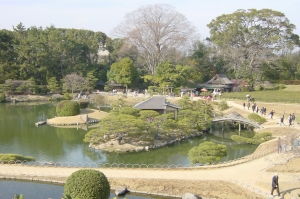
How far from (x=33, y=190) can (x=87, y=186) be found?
15.1ft

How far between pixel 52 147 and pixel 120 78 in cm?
2918

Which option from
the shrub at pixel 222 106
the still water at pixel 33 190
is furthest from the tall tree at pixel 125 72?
the still water at pixel 33 190

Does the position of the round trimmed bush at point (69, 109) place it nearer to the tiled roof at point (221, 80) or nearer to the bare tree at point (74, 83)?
the bare tree at point (74, 83)

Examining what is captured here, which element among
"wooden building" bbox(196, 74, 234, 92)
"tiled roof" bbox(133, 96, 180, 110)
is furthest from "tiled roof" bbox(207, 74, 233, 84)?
"tiled roof" bbox(133, 96, 180, 110)

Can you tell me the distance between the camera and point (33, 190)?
53.3 ft

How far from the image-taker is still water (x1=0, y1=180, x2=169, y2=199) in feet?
51.1

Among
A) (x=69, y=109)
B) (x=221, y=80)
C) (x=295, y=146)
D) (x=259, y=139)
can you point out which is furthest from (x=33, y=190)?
(x=221, y=80)

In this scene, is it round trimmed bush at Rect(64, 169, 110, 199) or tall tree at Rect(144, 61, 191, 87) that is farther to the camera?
tall tree at Rect(144, 61, 191, 87)

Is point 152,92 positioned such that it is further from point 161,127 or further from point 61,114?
point 161,127

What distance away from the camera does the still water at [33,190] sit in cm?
1556

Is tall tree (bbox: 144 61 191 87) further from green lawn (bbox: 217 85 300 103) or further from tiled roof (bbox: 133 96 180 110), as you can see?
tiled roof (bbox: 133 96 180 110)

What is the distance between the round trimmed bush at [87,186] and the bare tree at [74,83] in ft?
132

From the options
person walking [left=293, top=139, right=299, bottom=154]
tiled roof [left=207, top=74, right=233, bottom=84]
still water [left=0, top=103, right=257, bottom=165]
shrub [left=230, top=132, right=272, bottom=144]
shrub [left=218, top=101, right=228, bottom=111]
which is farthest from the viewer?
tiled roof [left=207, top=74, right=233, bottom=84]

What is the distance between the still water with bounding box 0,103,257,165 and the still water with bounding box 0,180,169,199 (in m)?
5.35
